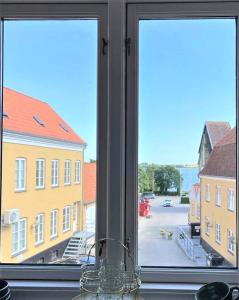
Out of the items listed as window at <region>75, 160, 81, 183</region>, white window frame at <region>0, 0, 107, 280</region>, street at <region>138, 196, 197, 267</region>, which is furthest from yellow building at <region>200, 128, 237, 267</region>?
window at <region>75, 160, 81, 183</region>

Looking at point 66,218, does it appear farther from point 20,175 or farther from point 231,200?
point 231,200

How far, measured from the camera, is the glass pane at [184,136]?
1950 millimetres

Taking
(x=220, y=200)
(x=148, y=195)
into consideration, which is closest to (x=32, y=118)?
(x=148, y=195)

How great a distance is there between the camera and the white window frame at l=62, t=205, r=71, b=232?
1.99 metres

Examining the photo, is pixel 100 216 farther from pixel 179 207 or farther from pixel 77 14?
pixel 77 14

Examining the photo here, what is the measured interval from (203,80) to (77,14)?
737mm

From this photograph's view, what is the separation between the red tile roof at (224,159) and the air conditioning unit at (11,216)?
38.4 inches

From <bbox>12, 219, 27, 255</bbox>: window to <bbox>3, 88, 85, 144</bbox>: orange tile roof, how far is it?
0.47 metres

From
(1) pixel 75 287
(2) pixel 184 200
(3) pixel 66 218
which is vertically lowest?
(1) pixel 75 287

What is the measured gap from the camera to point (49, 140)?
6.61 ft

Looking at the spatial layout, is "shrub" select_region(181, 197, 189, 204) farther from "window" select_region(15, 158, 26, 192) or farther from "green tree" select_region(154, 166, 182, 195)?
"window" select_region(15, 158, 26, 192)

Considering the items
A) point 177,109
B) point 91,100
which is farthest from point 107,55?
point 177,109

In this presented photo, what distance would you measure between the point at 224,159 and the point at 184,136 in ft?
0.76

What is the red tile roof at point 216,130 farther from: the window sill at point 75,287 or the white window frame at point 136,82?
the window sill at point 75,287
